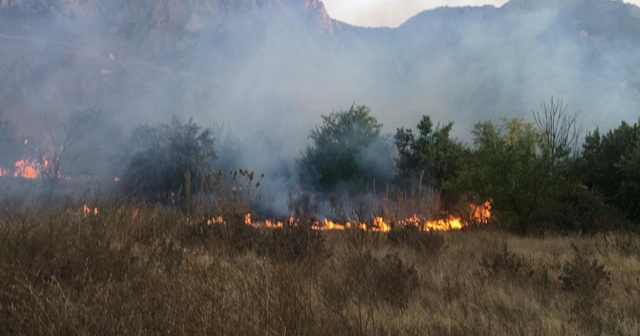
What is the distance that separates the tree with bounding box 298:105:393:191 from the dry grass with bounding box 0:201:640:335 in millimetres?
17358

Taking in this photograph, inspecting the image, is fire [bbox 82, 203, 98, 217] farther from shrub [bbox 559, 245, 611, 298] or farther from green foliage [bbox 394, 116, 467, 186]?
green foliage [bbox 394, 116, 467, 186]

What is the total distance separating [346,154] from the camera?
78.2 ft

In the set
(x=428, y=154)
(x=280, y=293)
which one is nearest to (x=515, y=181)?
(x=280, y=293)

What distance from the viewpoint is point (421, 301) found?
13.2 feet

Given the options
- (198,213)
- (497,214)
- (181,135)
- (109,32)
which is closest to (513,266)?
(198,213)

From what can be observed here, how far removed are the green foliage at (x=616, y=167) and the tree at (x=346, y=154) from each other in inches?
414

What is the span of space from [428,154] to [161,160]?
40.5ft

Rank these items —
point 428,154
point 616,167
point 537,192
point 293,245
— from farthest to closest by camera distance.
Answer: point 428,154 < point 616,167 < point 537,192 < point 293,245

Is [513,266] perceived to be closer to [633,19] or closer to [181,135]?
[181,135]

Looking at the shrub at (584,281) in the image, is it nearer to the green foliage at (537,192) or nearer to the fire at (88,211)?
the fire at (88,211)

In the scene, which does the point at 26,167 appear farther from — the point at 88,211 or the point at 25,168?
the point at 88,211

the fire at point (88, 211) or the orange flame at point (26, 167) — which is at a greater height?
the orange flame at point (26, 167)

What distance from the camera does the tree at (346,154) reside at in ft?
77.1

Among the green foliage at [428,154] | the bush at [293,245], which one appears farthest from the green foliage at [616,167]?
the bush at [293,245]
